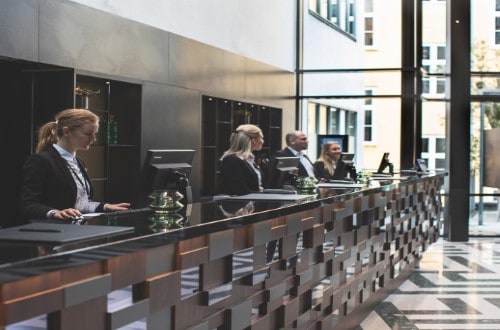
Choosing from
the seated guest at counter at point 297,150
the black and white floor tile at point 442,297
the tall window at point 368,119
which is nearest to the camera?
the black and white floor tile at point 442,297

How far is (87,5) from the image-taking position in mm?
7633

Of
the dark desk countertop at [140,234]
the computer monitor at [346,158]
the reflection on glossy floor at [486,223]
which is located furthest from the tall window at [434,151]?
the dark desk countertop at [140,234]

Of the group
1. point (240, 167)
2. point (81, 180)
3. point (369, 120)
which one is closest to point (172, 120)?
point (240, 167)

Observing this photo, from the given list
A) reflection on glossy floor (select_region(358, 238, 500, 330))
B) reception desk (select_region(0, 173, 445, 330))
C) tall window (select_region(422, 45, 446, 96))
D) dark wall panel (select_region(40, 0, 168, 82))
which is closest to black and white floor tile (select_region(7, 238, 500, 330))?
reflection on glossy floor (select_region(358, 238, 500, 330))

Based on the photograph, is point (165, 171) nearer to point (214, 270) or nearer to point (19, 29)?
point (214, 270)

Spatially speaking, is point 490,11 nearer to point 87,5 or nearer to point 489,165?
point 489,165

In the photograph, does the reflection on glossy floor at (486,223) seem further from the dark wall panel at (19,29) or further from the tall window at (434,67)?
the dark wall panel at (19,29)

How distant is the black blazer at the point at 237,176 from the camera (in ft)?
22.3

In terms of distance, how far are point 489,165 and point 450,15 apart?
8.41ft

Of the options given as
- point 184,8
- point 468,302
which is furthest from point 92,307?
point 184,8

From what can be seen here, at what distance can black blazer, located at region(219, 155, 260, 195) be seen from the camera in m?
6.79

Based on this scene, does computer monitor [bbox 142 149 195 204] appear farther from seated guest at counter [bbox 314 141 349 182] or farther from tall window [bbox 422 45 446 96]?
tall window [bbox 422 45 446 96]

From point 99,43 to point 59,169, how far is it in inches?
139

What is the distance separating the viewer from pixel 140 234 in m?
2.62
